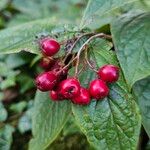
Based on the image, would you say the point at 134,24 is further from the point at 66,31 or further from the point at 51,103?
the point at 51,103

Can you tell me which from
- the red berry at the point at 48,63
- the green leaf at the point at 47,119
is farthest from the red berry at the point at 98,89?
the red berry at the point at 48,63

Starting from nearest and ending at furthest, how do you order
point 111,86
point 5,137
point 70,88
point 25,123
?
point 70,88 < point 111,86 < point 5,137 < point 25,123

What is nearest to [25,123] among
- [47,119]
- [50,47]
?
[47,119]

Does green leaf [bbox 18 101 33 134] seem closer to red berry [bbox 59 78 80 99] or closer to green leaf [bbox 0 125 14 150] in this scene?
green leaf [bbox 0 125 14 150]

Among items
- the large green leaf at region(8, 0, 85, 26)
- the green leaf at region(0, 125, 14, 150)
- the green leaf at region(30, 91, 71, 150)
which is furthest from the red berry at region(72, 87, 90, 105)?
the large green leaf at region(8, 0, 85, 26)

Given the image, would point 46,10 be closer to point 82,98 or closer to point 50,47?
point 50,47

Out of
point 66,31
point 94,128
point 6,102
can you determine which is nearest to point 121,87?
point 94,128
